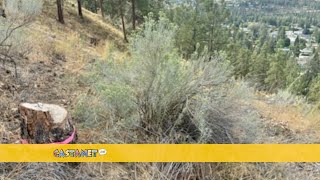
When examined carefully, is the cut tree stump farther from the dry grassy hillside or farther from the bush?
the bush

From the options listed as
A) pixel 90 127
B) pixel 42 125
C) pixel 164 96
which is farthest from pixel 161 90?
pixel 42 125

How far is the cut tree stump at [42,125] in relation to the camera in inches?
142

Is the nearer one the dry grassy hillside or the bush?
the dry grassy hillside

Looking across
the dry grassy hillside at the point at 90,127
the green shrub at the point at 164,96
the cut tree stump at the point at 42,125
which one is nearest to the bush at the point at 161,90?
the green shrub at the point at 164,96

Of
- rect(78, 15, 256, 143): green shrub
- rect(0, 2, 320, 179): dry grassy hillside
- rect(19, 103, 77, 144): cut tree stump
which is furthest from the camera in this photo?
rect(78, 15, 256, 143): green shrub

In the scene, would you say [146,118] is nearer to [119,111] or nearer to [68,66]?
[119,111]

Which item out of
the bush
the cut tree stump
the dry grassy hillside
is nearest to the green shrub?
the bush

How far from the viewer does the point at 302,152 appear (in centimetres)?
431

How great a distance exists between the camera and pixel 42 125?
11.9 ft

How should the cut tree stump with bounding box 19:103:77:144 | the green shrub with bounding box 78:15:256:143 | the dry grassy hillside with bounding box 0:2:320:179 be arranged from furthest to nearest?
the green shrub with bounding box 78:15:256:143, the dry grassy hillside with bounding box 0:2:320:179, the cut tree stump with bounding box 19:103:77:144

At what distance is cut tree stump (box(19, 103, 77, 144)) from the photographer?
3.62 metres

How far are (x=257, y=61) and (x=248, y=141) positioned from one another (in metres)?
29.3

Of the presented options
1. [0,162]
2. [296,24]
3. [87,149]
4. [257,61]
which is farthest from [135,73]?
[296,24]

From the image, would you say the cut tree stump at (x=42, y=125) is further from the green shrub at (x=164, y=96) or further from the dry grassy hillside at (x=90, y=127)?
the green shrub at (x=164, y=96)
